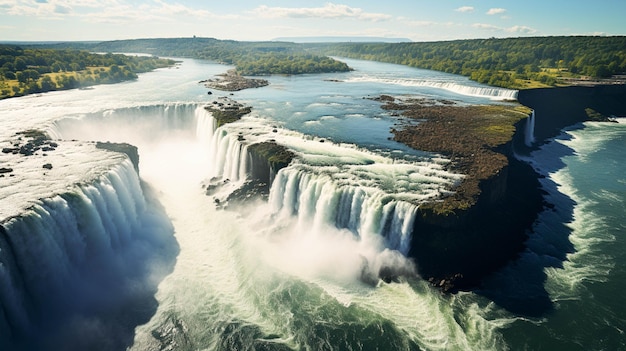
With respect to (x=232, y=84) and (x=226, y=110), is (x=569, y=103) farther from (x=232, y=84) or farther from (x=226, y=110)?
(x=232, y=84)

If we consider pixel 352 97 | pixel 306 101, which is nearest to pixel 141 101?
pixel 306 101

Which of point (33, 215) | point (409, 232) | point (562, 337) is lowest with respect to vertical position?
point (562, 337)

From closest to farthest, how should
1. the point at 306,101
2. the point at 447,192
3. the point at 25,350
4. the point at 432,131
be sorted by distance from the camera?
the point at 25,350, the point at 447,192, the point at 432,131, the point at 306,101

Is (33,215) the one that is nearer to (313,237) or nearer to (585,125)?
(313,237)

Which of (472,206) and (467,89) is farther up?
(467,89)

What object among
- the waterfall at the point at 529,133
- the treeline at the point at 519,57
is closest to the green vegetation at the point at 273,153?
the waterfall at the point at 529,133

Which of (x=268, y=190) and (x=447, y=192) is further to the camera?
(x=268, y=190)

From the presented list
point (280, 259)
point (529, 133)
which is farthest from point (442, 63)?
point (280, 259)
